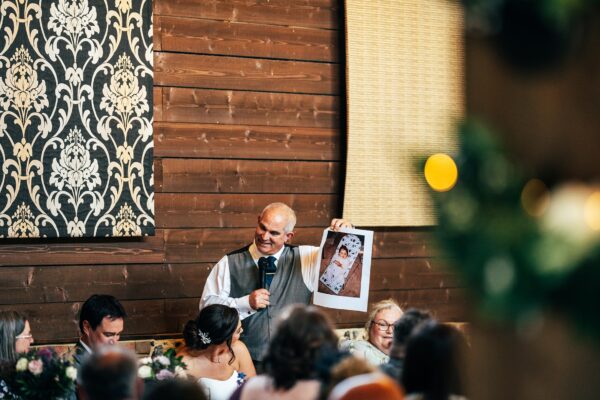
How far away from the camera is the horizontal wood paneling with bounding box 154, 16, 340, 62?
523 centimetres

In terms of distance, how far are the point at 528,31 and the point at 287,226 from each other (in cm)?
383

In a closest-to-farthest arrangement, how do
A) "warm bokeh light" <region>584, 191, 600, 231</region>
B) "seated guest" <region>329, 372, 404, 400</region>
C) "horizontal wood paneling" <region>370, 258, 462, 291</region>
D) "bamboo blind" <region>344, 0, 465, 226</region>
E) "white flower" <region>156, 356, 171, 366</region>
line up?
1. "warm bokeh light" <region>584, 191, 600, 231</region>
2. "seated guest" <region>329, 372, 404, 400</region>
3. "white flower" <region>156, 356, 171, 366</region>
4. "bamboo blind" <region>344, 0, 465, 226</region>
5. "horizontal wood paneling" <region>370, 258, 462, 291</region>

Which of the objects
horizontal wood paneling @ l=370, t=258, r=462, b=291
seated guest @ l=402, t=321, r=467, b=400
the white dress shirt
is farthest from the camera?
horizontal wood paneling @ l=370, t=258, r=462, b=291

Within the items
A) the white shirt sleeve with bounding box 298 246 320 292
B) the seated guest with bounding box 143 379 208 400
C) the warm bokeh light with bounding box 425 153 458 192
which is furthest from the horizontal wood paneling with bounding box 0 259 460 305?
the warm bokeh light with bounding box 425 153 458 192

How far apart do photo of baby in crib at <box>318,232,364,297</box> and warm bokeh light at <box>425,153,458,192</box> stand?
362 cm

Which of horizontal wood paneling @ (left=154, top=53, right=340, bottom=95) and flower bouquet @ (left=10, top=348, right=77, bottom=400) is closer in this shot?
flower bouquet @ (left=10, top=348, right=77, bottom=400)

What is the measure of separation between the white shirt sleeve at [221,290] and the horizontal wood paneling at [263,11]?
1520mm

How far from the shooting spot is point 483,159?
1.01 metres

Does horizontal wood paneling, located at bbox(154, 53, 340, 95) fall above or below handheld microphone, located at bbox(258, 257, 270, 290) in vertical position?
above

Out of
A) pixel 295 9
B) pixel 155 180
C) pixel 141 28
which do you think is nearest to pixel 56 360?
pixel 155 180

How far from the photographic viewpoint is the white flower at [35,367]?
312 cm

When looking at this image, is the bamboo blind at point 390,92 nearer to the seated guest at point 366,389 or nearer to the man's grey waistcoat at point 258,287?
the man's grey waistcoat at point 258,287

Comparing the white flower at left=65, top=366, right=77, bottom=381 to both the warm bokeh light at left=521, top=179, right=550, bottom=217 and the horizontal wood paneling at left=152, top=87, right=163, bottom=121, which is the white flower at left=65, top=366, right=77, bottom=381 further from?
the warm bokeh light at left=521, top=179, right=550, bottom=217

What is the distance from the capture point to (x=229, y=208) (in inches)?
212
